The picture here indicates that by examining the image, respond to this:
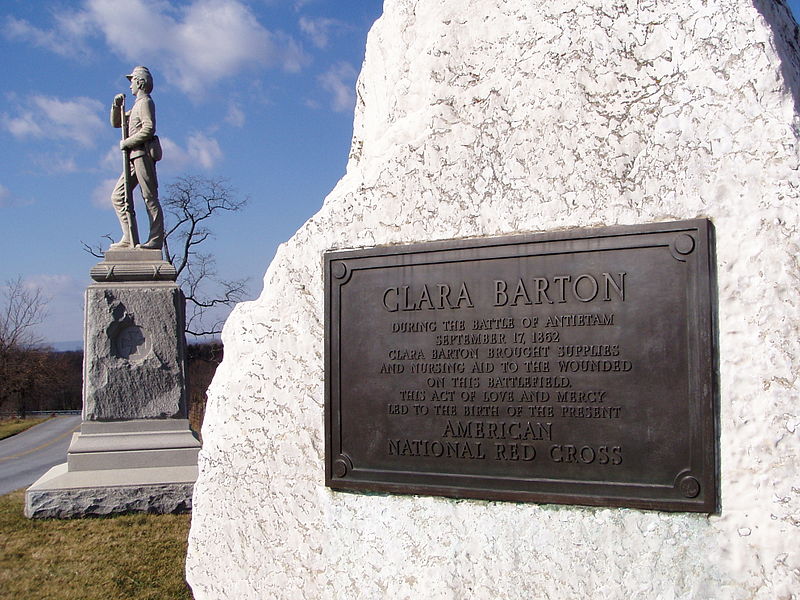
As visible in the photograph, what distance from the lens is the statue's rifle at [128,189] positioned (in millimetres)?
9023

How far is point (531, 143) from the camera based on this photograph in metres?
2.74

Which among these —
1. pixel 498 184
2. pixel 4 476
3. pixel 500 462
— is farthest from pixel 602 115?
pixel 4 476

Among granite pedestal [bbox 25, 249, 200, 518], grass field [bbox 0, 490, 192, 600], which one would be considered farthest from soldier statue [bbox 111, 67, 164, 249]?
grass field [bbox 0, 490, 192, 600]

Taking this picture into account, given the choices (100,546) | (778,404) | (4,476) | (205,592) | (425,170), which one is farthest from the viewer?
(4,476)

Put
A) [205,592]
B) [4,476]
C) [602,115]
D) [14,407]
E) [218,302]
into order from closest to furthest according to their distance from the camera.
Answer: [602,115] < [205,592] < [4,476] < [218,302] < [14,407]

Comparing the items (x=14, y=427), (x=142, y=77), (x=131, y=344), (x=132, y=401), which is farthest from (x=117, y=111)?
(x=14, y=427)

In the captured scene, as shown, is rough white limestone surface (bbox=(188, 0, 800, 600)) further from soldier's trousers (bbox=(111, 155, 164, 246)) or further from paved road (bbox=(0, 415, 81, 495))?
paved road (bbox=(0, 415, 81, 495))

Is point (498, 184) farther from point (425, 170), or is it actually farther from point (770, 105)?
point (770, 105)

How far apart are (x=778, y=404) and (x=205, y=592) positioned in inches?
96.7

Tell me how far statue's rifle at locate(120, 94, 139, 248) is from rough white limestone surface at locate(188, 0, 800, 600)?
6.34m

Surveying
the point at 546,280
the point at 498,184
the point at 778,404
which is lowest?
the point at 778,404

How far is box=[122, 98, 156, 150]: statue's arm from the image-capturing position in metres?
9.08

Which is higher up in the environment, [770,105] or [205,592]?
[770,105]

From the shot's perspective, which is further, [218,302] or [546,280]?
[218,302]
